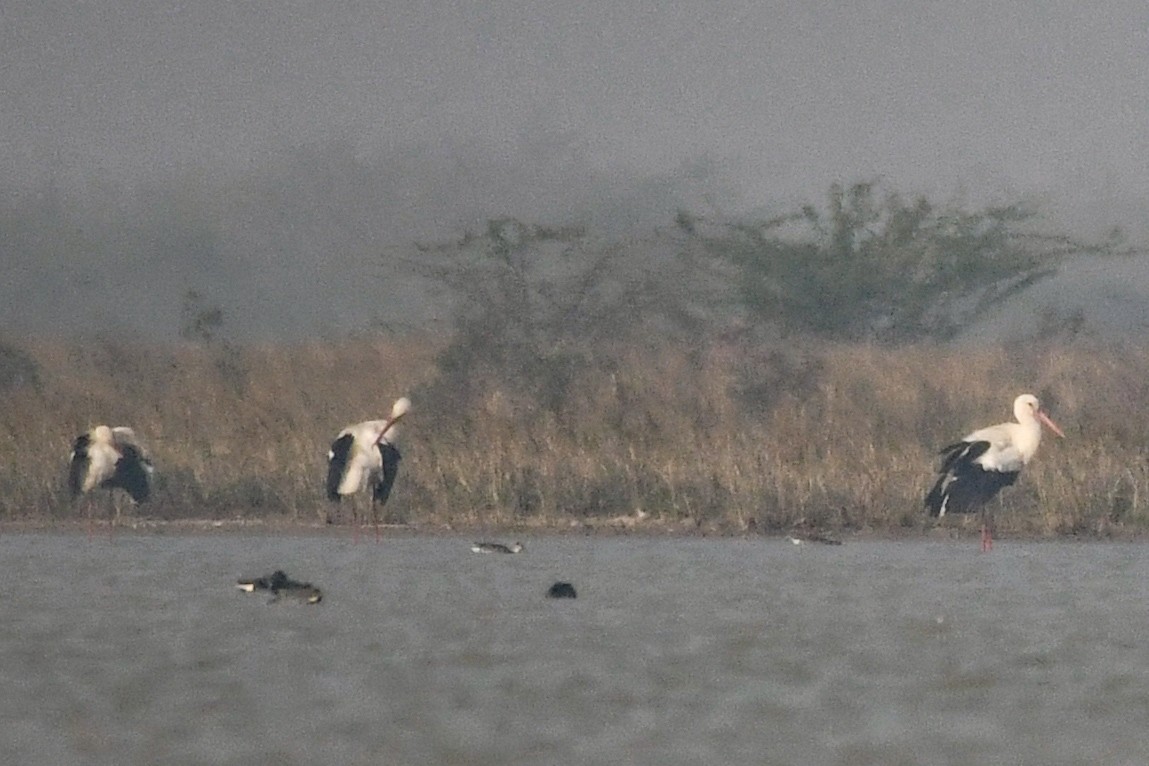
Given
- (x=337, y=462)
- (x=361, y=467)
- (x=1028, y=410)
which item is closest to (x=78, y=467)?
(x=337, y=462)

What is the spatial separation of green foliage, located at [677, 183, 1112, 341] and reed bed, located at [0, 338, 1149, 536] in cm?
357

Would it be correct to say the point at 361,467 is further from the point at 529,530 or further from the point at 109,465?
the point at 109,465

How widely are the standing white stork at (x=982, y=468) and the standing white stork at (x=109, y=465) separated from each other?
4266 millimetres

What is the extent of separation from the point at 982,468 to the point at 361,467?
10.9 feet

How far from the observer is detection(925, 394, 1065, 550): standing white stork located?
14.4m

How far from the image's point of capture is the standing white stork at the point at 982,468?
47.1ft

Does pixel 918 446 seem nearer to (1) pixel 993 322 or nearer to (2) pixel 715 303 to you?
(2) pixel 715 303

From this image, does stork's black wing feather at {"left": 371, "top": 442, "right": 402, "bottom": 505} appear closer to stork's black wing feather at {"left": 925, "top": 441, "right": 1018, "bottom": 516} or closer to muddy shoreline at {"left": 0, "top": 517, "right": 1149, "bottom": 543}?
muddy shoreline at {"left": 0, "top": 517, "right": 1149, "bottom": 543}

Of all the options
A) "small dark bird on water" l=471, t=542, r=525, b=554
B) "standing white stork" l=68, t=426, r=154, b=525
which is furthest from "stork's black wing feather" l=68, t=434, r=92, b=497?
"small dark bird on water" l=471, t=542, r=525, b=554

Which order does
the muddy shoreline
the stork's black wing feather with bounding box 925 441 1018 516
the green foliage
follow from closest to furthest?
1. the stork's black wing feather with bounding box 925 441 1018 516
2. the muddy shoreline
3. the green foliage

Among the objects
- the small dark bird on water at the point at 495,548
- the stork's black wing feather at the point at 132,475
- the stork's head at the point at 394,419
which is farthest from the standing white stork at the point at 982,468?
the stork's black wing feather at the point at 132,475

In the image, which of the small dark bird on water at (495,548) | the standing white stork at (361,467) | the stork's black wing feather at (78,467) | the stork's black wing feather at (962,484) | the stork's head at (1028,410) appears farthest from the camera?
the stork's head at (1028,410)

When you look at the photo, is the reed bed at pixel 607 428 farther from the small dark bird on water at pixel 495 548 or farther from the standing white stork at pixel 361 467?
the small dark bird on water at pixel 495 548

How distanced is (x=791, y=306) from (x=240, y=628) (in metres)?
17.5
